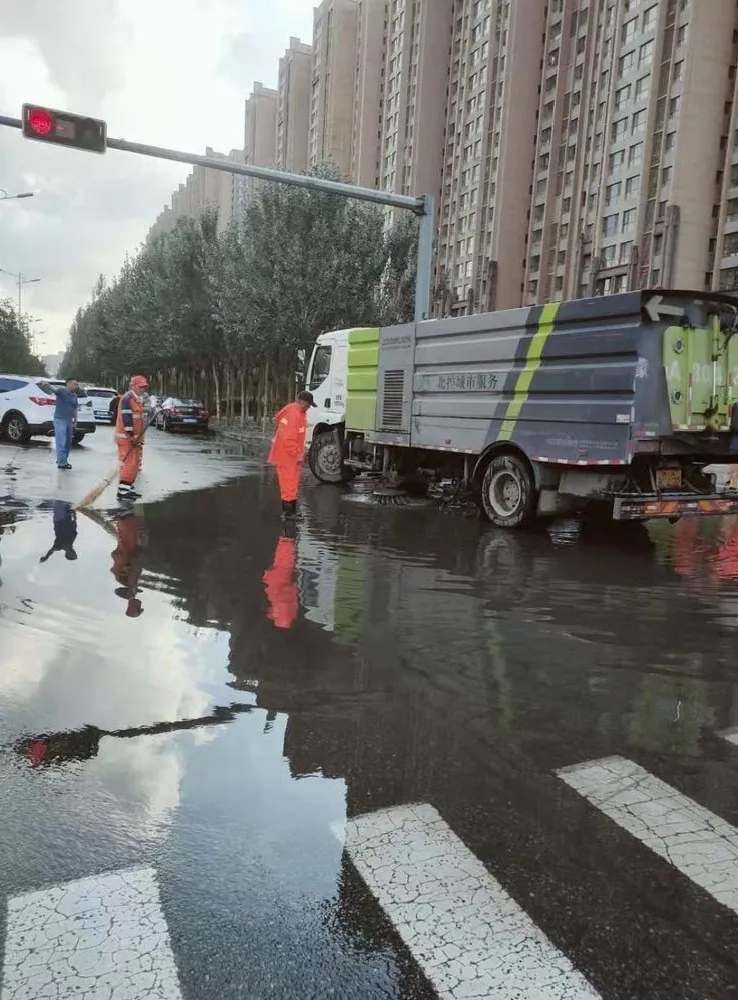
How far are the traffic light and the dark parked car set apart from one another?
22.9m

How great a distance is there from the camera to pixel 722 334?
9.51 metres

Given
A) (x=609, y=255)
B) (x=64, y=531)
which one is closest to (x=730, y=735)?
(x=64, y=531)

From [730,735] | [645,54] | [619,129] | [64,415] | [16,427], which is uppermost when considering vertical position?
[645,54]

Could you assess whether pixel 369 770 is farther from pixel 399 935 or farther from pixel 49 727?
pixel 49 727

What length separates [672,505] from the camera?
374 inches

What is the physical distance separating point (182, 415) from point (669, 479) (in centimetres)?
2946

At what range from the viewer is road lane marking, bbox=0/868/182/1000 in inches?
86.9

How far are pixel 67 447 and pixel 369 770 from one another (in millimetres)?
13886

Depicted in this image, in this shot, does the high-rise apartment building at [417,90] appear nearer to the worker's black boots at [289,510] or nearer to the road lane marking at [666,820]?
the worker's black boots at [289,510]

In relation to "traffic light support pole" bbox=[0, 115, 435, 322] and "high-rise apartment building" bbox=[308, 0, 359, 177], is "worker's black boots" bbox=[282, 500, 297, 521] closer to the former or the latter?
"traffic light support pole" bbox=[0, 115, 435, 322]

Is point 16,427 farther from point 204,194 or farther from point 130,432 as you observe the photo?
point 204,194

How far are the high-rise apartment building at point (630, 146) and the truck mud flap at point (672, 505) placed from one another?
4431 centimetres

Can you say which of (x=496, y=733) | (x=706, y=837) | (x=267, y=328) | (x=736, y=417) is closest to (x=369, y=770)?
(x=496, y=733)

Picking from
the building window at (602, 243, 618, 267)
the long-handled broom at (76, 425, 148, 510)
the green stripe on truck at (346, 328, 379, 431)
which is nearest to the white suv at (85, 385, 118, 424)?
the long-handled broom at (76, 425, 148, 510)
